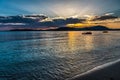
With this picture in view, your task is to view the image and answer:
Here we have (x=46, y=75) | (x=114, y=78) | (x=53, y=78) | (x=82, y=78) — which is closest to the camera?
(x=114, y=78)

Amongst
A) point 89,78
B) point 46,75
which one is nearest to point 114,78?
point 89,78

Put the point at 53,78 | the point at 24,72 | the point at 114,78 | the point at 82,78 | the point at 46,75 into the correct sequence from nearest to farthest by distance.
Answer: the point at 114,78 < the point at 82,78 < the point at 53,78 < the point at 46,75 < the point at 24,72

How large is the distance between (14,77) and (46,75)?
3813 mm

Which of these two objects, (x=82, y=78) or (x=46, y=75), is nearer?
(x=82, y=78)

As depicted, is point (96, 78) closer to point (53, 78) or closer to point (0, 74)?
point (53, 78)

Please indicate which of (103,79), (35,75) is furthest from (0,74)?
(103,79)

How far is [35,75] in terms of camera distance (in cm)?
2369

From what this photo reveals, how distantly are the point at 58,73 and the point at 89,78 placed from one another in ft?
22.3

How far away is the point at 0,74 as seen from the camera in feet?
80.6

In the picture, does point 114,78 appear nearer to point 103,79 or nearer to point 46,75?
point 103,79

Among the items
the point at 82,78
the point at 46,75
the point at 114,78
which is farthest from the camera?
the point at 46,75

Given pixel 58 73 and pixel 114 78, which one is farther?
pixel 58 73

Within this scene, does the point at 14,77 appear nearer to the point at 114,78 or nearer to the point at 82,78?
the point at 82,78

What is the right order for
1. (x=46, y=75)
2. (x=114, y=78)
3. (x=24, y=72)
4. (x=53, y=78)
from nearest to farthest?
(x=114, y=78) < (x=53, y=78) < (x=46, y=75) < (x=24, y=72)
